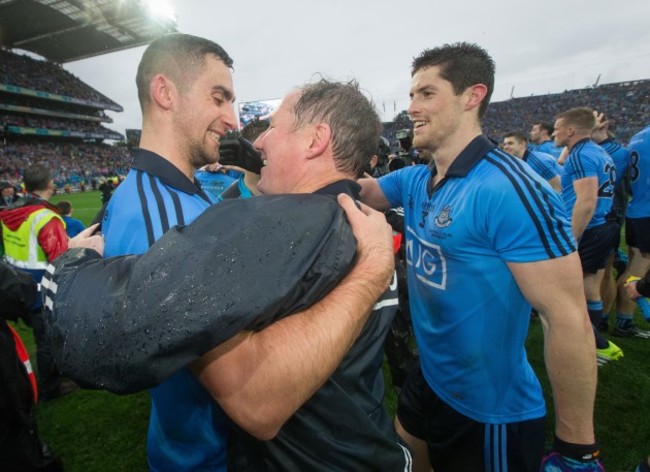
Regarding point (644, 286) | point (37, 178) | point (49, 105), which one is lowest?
point (644, 286)

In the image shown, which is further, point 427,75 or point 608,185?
point 608,185

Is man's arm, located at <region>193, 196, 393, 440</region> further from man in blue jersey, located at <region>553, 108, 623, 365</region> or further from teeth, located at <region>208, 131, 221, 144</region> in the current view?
man in blue jersey, located at <region>553, 108, 623, 365</region>

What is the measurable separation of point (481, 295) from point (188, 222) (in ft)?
4.48

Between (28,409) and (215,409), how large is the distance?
6.47 feet

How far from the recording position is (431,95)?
2115 mm

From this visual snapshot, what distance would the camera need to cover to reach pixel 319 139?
4.45ft

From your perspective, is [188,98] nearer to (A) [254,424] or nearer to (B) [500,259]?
(A) [254,424]

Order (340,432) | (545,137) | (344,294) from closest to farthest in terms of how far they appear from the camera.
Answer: (344,294) < (340,432) < (545,137)

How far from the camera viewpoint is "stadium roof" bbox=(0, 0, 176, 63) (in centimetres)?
2995

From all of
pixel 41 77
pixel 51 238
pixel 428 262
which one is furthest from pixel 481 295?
pixel 41 77

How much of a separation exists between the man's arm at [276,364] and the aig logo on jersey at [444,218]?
43.3 inches

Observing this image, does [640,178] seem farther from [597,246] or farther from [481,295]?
[481,295]

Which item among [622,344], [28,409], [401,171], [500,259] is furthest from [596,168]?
[28,409]

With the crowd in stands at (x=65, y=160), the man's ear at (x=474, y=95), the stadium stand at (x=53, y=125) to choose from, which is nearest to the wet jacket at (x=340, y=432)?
the man's ear at (x=474, y=95)
